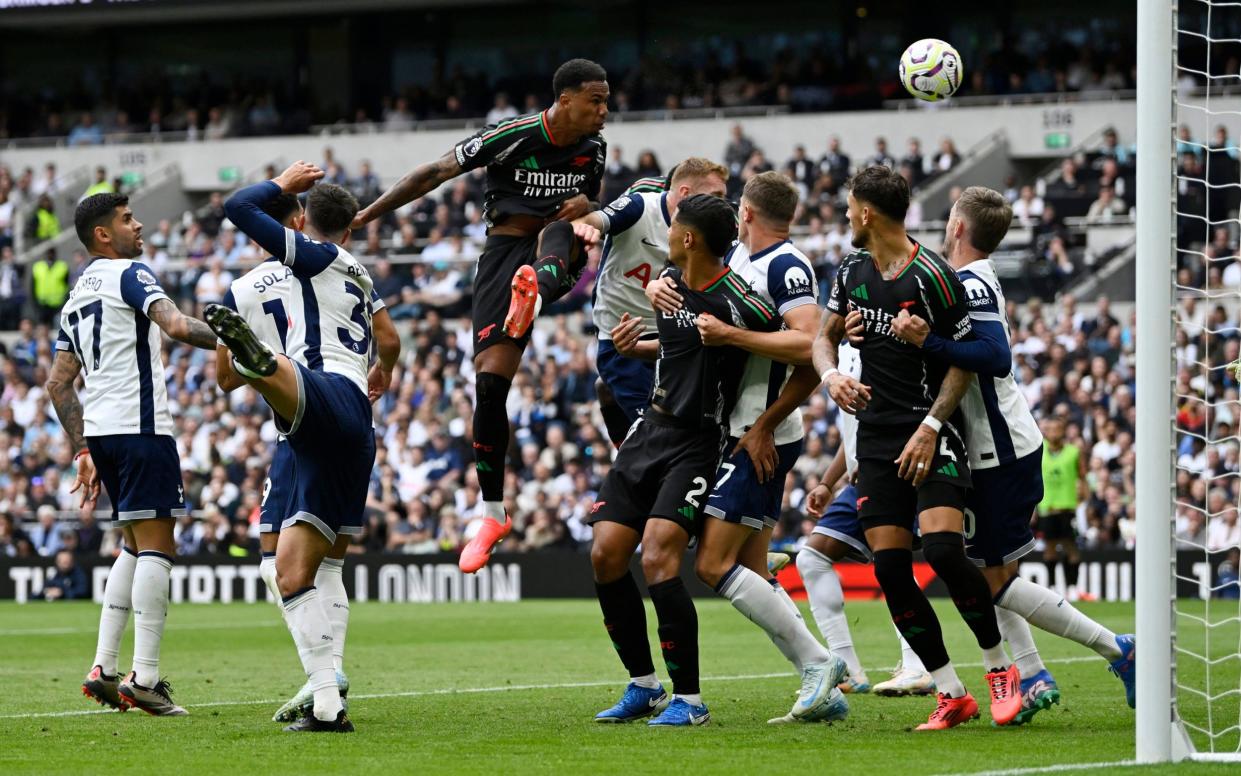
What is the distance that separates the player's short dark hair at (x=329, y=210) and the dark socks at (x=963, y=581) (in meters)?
3.23

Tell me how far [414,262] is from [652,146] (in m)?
5.99

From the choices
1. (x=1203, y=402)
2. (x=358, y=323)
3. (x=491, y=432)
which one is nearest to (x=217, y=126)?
(x=491, y=432)

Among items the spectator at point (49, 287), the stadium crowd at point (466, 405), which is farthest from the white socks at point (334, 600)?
the spectator at point (49, 287)

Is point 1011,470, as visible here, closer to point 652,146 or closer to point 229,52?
point 652,146

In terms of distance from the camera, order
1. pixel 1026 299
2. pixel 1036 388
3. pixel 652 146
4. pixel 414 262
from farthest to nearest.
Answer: pixel 652 146 → pixel 414 262 → pixel 1026 299 → pixel 1036 388

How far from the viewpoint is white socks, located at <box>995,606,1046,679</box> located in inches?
332

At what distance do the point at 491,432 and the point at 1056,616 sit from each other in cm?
317

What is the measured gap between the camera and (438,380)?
25672 mm

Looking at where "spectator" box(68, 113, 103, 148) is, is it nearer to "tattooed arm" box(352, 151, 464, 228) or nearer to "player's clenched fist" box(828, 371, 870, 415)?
"tattooed arm" box(352, 151, 464, 228)

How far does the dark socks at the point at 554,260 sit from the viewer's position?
8953 mm

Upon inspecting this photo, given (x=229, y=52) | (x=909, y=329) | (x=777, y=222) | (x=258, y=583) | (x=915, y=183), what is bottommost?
(x=258, y=583)

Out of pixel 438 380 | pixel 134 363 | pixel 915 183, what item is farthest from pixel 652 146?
pixel 134 363

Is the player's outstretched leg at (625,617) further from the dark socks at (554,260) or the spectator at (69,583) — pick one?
the spectator at (69,583)

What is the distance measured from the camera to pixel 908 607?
25.8ft
